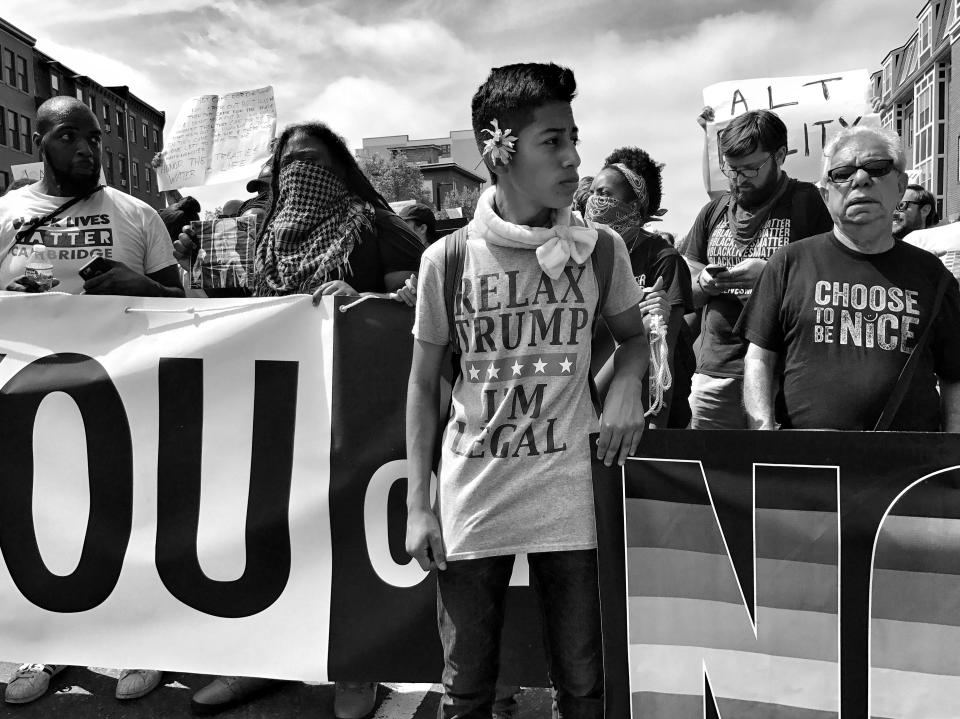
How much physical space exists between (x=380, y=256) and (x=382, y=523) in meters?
0.98

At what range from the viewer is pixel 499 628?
198cm

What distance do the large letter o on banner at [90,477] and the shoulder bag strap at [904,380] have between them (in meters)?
2.51

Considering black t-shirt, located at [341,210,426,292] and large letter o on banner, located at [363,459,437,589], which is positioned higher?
black t-shirt, located at [341,210,426,292]

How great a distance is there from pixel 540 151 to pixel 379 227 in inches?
49.6

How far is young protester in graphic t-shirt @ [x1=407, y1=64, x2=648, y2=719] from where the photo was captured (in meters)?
1.86

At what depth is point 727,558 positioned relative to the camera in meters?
2.03

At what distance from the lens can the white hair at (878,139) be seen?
2232 mm

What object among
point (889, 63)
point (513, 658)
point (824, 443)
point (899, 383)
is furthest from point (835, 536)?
point (889, 63)

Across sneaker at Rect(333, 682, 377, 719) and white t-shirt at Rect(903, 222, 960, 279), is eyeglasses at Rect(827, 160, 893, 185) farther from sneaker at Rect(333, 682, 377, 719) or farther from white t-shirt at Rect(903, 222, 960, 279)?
sneaker at Rect(333, 682, 377, 719)

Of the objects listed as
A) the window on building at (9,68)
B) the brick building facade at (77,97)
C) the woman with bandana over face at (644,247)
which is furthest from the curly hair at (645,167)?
the window on building at (9,68)

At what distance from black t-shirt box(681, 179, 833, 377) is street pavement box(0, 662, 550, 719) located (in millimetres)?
1546

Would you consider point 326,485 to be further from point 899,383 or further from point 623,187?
point 899,383

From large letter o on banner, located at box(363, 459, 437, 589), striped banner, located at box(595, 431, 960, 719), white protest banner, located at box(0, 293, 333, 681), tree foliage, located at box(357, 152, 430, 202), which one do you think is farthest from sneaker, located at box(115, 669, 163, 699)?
tree foliage, located at box(357, 152, 430, 202)

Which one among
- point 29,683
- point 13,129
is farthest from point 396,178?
point 29,683
